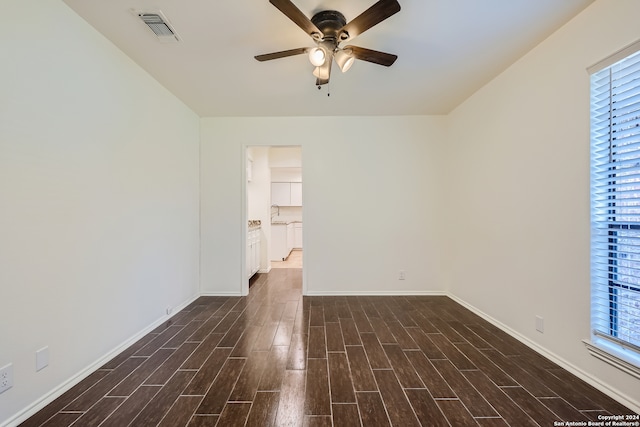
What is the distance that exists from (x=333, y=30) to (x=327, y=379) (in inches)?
94.5

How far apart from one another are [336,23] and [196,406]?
259cm

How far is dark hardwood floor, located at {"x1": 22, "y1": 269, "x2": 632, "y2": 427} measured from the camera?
1.41m

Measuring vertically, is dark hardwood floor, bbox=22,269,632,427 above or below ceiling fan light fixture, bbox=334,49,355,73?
below

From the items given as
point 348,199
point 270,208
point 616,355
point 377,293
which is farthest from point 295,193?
point 616,355

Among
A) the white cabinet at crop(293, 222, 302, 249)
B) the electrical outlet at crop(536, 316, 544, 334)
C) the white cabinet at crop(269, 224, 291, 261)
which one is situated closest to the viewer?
the electrical outlet at crop(536, 316, 544, 334)

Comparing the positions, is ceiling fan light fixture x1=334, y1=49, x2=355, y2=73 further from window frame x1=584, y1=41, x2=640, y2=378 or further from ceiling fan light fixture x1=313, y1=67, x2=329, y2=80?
window frame x1=584, y1=41, x2=640, y2=378

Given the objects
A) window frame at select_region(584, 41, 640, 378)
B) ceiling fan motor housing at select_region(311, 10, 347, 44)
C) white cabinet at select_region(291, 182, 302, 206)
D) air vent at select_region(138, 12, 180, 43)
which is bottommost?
window frame at select_region(584, 41, 640, 378)

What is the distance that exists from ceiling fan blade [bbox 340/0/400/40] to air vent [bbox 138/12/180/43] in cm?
129

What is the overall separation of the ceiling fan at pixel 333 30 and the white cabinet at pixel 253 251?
2.77 m

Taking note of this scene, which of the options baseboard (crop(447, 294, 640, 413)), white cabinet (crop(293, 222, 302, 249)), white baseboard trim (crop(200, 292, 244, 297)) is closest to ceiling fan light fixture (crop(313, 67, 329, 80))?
baseboard (crop(447, 294, 640, 413))

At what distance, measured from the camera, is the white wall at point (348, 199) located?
3549 millimetres

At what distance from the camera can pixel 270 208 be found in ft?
17.0

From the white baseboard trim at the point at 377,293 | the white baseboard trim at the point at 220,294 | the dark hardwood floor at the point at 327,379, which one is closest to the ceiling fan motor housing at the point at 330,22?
the dark hardwood floor at the point at 327,379

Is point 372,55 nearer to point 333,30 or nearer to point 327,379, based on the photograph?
point 333,30
